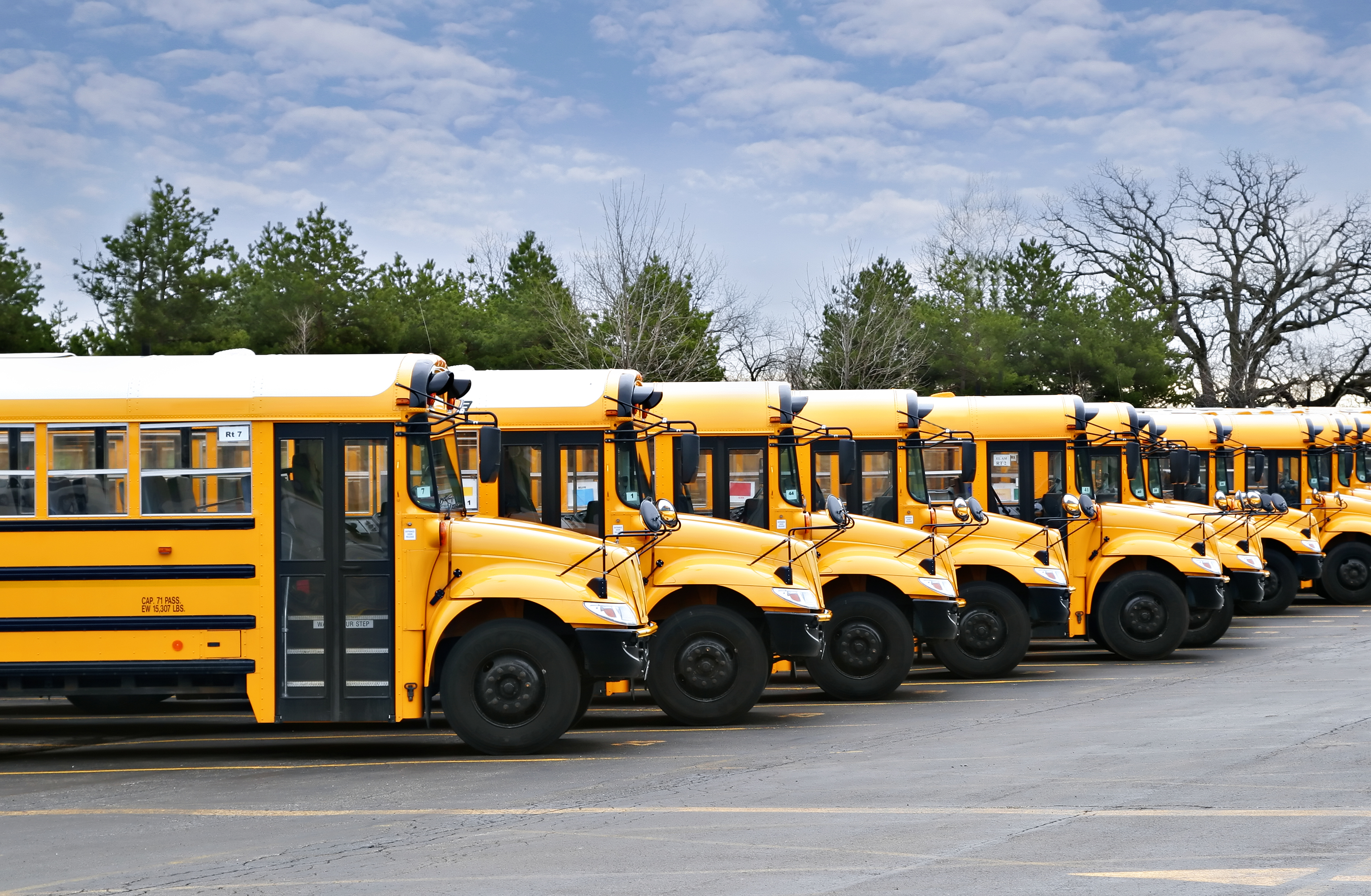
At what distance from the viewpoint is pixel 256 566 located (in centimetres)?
1002

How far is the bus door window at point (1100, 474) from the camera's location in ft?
54.2

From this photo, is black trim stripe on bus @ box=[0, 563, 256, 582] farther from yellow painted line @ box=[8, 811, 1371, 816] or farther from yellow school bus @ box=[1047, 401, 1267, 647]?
yellow school bus @ box=[1047, 401, 1267, 647]

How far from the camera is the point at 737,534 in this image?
493 inches

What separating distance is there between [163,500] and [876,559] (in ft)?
20.8

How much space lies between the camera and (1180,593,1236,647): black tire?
1763cm

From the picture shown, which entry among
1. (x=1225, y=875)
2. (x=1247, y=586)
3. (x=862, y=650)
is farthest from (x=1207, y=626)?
(x=1225, y=875)

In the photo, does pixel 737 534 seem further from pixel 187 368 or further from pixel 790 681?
pixel 187 368

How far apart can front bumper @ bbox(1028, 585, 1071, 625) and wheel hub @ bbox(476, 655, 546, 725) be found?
6683 millimetres

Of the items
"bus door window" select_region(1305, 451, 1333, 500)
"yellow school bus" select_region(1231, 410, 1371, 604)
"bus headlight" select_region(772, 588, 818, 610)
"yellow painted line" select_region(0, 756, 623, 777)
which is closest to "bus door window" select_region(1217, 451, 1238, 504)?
"yellow school bus" select_region(1231, 410, 1371, 604)

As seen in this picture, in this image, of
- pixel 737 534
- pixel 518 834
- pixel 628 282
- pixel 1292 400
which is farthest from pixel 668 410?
pixel 1292 400

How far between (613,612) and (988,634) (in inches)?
238

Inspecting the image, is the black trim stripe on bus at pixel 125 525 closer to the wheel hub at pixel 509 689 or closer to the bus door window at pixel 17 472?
the bus door window at pixel 17 472

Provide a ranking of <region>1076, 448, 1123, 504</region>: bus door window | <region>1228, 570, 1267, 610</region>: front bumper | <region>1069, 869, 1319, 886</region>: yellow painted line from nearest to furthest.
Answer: <region>1069, 869, 1319, 886</region>: yellow painted line
<region>1076, 448, 1123, 504</region>: bus door window
<region>1228, 570, 1267, 610</region>: front bumper

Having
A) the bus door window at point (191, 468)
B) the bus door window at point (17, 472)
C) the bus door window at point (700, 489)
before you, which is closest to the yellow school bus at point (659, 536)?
the bus door window at point (700, 489)
